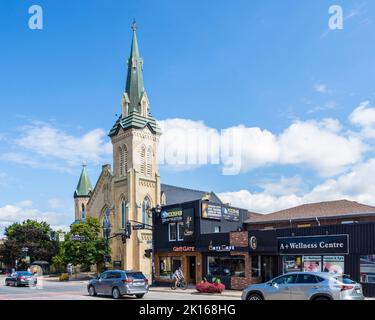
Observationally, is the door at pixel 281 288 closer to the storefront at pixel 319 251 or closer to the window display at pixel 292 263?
the storefront at pixel 319 251

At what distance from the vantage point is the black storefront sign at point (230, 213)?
39438mm

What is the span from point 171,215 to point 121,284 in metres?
14.9

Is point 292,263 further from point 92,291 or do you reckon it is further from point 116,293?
point 92,291

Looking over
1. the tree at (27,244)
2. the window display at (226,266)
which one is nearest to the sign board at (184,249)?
the window display at (226,266)

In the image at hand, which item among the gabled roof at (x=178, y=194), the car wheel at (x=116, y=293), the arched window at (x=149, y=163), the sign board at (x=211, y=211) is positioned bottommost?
the car wheel at (x=116, y=293)

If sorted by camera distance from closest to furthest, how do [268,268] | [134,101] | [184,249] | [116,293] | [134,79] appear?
[116,293] < [268,268] < [184,249] < [134,101] < [134,79]

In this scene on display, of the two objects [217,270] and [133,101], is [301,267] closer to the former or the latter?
[217,270]

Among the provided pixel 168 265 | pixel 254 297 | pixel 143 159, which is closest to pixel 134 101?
pixel 143 159

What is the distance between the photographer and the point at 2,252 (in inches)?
3017

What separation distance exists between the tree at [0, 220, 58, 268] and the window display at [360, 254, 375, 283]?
60.2 metres

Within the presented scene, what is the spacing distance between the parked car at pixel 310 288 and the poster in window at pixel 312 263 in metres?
10.7

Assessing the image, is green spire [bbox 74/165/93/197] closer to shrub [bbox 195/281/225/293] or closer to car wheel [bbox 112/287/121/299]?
shrub [bbox 195/281/225/293]

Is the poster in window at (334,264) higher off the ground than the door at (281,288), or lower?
lower

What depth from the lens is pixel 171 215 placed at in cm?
3888
